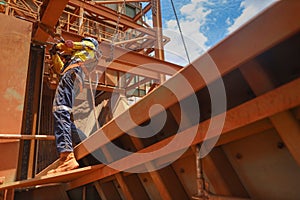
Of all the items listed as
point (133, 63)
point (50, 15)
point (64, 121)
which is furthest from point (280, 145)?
point (133, 63)

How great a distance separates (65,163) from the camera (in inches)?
95.7

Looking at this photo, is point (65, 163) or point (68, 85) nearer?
point (65, 163)

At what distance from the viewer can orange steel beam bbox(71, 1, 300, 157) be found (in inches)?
42.9

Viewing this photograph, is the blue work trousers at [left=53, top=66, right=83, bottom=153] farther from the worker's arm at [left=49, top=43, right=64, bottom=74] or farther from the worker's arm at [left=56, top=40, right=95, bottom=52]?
the worker's arm at [left=49, top=43, right=64, bottom=74]

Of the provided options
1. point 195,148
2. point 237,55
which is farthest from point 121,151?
point 237,55

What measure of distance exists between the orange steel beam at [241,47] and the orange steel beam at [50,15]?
211cm

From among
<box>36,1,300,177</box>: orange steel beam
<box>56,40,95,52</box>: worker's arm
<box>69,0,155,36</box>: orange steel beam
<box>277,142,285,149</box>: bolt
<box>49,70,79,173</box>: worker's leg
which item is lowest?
<box>277,142,285,149</box>: bolt

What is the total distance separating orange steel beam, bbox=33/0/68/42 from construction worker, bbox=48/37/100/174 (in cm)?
48

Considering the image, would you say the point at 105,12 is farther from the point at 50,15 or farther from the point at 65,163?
the point at 65,163

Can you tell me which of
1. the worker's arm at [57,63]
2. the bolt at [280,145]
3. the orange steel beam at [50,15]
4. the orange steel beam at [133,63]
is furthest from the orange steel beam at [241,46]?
the orange steel beam at [133,63]

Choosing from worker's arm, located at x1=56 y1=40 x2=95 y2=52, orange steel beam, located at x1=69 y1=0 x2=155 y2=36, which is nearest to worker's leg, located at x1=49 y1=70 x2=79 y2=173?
worker's arm, located at x1=56 y1=40 x2=95 y2=52

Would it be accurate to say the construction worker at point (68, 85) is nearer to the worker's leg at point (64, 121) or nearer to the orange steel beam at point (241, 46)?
the worker's leg at point (64, 121)

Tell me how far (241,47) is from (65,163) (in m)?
2.01

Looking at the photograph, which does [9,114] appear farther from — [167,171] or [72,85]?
[167,171]
